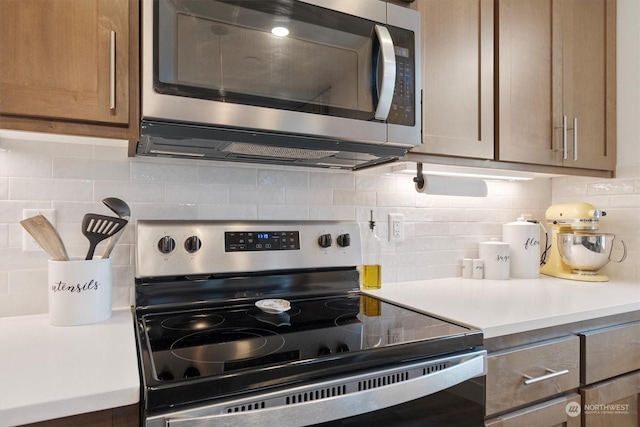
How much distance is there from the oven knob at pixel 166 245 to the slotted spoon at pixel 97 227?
0.14 m

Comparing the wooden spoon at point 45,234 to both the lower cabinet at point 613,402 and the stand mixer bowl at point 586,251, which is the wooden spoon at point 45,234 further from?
the stand mixer bowl at point 586,251

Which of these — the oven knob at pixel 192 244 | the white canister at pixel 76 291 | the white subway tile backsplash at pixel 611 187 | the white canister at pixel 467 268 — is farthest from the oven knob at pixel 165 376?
the white subway tile backsplash at pixel 611 187

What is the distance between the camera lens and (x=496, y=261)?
70.6 inches

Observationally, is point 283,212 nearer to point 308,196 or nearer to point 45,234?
point 308,196

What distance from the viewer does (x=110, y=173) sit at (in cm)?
122

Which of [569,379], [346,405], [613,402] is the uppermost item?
[346,405]

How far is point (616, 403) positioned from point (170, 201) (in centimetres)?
160

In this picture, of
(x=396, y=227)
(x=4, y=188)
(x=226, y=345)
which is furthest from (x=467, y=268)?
(x=4, y=188)

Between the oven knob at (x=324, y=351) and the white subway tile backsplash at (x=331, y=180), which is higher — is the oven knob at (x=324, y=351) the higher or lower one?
the lower one

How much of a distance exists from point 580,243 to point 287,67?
1.55 m

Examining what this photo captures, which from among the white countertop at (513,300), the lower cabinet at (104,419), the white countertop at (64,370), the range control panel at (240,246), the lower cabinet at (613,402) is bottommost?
the lower cabinet at (613,402)

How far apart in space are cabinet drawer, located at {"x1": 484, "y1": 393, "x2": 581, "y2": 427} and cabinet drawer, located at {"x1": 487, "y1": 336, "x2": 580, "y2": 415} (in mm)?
27

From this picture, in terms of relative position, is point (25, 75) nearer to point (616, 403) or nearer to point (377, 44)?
point (377, 44)

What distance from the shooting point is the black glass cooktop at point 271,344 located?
71cm
